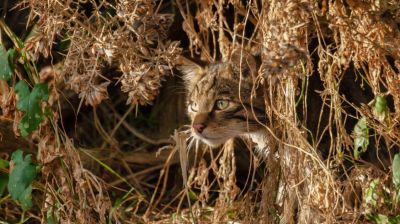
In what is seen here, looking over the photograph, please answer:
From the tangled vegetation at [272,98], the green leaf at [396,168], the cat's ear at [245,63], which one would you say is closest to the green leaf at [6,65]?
the tangled vegetation at [272,98]

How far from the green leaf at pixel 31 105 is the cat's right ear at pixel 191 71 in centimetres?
91

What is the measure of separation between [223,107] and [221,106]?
1 cm

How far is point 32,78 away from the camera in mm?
3352

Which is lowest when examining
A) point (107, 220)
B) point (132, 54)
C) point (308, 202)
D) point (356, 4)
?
point (107, 220)

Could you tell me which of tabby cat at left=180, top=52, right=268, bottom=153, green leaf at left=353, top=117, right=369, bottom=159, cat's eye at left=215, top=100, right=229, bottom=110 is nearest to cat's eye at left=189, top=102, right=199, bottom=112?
tabby cat at left=180, top=52, right=268, bottom=153

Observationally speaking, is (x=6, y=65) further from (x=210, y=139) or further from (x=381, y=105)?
(x=381, y=105)

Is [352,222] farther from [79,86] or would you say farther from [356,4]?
[79,86]

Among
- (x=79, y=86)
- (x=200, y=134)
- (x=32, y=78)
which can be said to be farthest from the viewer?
(x=200, y=134)

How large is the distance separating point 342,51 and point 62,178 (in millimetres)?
1270

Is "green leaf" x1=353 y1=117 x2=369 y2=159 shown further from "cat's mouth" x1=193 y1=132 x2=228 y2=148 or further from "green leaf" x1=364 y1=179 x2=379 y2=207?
"cat's mouth" x1=193 y1=132 x2=228 y2=148

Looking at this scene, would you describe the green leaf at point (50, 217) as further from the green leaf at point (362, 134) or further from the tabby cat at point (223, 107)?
the green leaf at point (362, 134)

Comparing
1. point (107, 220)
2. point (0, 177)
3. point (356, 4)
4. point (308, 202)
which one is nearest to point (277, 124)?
point (308, 202)

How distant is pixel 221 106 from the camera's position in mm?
3910

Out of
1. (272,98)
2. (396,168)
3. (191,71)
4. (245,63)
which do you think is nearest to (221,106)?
(191,71)
